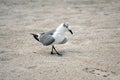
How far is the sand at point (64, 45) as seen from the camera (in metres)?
5.70

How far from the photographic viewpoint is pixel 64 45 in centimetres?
745

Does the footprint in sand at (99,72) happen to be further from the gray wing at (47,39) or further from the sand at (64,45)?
the gray wing at (47,39)

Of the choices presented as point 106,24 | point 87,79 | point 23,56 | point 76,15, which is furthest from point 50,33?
point 76,15

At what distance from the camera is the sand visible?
5.70 m

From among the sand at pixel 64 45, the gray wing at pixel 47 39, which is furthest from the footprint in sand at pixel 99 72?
the gray wing at pixel 47 39

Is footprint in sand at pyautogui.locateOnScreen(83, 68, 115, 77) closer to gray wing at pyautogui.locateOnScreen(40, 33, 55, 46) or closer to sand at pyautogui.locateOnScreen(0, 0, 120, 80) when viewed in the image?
sand at pyautogui.locateOnScreen(0, 0, 120, 80)

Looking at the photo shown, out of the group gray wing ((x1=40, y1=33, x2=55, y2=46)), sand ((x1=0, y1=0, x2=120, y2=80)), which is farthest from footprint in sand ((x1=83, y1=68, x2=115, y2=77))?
gray wing ((x1=40, y1=33, x2=55, y2=46))

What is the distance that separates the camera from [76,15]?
1051 centimetres

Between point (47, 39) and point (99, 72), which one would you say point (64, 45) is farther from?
point (99, 72)

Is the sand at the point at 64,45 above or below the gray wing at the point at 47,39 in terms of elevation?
below

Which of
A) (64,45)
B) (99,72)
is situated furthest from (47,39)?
(99,72)

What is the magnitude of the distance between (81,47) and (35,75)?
1.98m

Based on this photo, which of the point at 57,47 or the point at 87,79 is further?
the point at 57,47

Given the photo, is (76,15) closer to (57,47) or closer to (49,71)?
(57,47)
